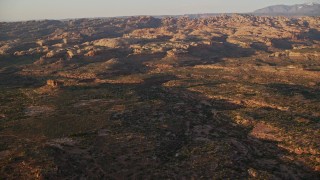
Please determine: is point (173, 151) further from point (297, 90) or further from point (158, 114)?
point (297, 90)

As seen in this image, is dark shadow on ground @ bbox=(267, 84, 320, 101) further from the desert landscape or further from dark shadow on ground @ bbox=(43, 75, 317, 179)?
dark shadow on ground @ bbox=(43, 75, 317, 179)

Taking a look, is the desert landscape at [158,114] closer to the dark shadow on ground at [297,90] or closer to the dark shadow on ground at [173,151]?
the dark shadow on ground at [173,151]

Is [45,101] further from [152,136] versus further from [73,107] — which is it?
[152,136]

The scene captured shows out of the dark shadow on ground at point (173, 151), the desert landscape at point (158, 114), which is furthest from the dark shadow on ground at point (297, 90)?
the dark shadow on ground at point (173, 151)

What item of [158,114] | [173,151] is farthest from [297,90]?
[173,151]

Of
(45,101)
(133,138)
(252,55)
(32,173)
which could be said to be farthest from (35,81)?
(252,55)

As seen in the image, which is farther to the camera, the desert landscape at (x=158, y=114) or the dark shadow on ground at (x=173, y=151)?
the desert landscape at (x=158, y=114)

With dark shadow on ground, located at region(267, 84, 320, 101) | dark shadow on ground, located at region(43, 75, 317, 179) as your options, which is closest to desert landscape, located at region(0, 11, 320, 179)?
dark shadow on ground, located at region(43, 75, 317, 179)

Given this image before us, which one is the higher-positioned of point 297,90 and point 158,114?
point 158,114

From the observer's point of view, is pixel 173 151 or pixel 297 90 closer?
pixel 173 151
